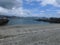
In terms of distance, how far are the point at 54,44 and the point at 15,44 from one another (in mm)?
2351

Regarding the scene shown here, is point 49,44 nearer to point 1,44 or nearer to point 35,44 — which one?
point 35,44

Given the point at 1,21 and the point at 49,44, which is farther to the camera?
the point at 1,21

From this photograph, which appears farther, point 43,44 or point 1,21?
point 1,21

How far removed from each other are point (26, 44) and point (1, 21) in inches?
1059

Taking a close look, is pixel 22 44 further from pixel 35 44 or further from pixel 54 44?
pixel 54 44

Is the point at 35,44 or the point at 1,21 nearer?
the point at 35,44

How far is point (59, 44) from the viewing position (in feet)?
31.1

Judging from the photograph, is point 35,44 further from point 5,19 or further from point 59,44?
point 5,19

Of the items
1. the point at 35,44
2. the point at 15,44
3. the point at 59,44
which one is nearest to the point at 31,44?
the point at 35,44

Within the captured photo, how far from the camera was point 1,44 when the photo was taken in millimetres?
9422

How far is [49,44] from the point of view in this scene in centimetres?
948

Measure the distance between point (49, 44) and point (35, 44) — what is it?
0.84 meters

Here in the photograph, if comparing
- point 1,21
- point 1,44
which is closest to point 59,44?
point 1,44

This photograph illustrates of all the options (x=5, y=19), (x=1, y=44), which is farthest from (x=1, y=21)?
(x=1, y=44)
